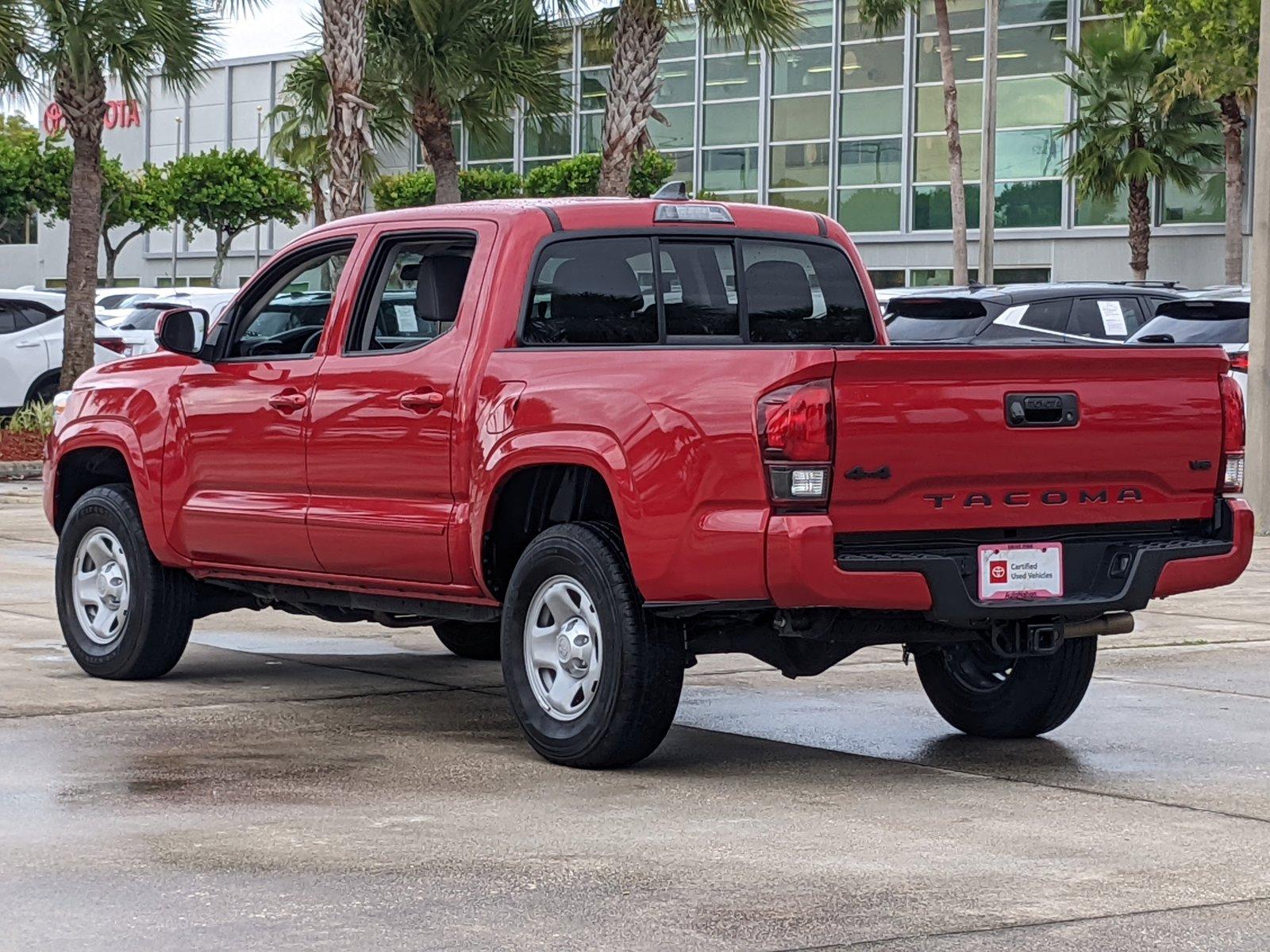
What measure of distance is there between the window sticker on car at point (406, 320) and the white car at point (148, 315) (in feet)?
63.6

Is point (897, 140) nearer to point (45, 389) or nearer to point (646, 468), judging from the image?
point (45, 389)

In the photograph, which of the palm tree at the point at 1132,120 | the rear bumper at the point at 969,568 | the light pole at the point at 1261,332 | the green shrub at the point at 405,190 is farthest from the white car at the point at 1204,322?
the green shrub at the point at 405,190

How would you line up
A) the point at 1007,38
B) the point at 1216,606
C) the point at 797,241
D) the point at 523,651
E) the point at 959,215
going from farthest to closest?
the point at 1007,38 < the point at 959,215 < the point at 1216,606 < the point at 797,241 < the point at 523,651

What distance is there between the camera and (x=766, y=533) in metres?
6.57

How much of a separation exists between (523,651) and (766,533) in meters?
1.17

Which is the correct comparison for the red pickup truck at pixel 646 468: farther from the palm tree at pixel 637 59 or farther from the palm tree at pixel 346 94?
the palm tree at pixel 637 59

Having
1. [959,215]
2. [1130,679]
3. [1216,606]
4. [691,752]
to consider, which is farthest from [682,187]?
[959,215]

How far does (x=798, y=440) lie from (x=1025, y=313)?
40.7ft

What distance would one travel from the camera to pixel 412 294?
8.02m

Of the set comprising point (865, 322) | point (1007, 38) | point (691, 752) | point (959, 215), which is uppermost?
point (1007, 38)

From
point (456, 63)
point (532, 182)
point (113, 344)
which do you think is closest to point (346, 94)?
point (113, 344)

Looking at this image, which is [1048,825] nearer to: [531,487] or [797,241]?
[531,487]

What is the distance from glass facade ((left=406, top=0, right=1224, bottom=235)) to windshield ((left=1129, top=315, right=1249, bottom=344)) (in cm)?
2638

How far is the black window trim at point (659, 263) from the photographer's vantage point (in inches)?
299
